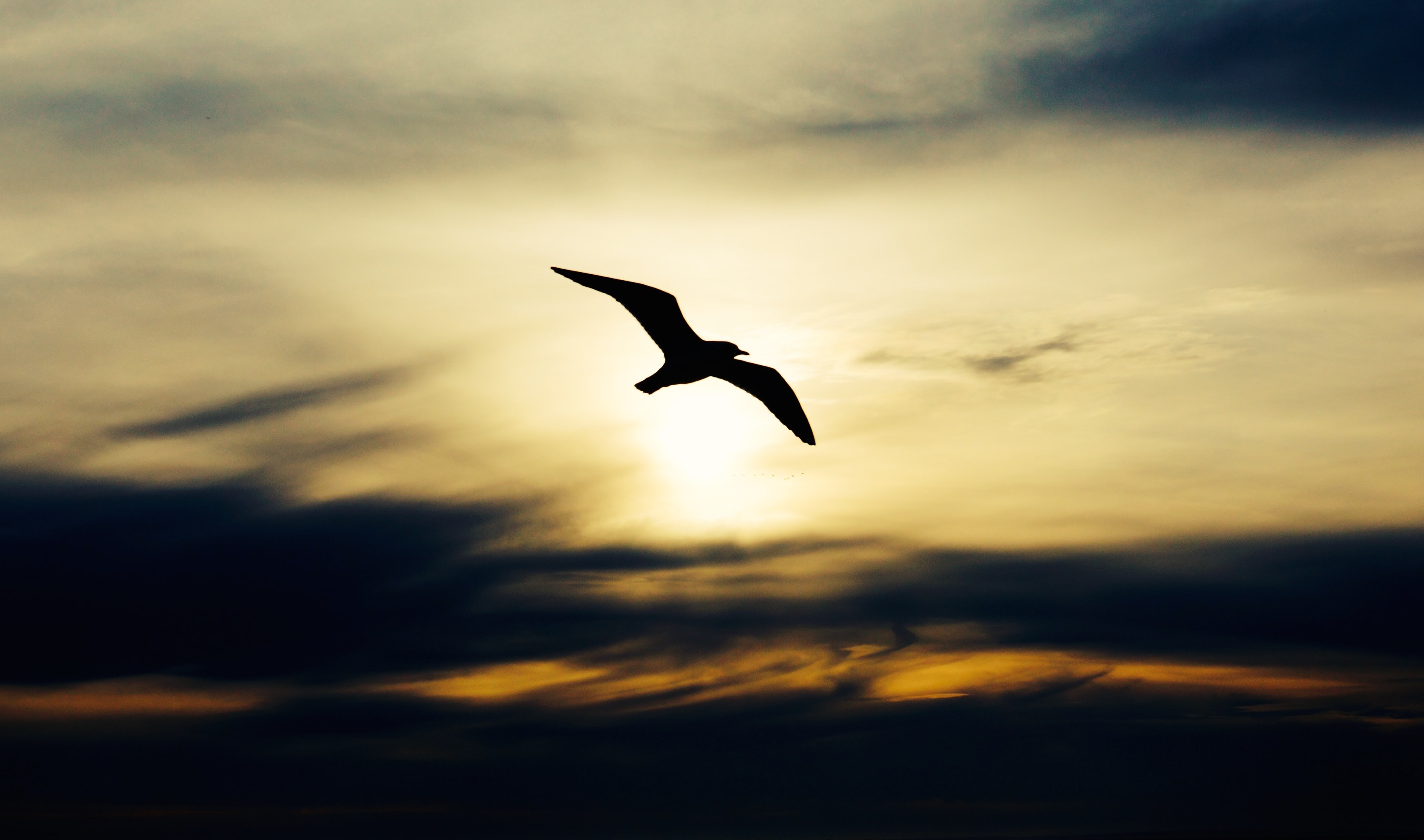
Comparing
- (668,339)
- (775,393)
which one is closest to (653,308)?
(668,339)

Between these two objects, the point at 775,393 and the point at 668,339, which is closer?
the point at 668,339

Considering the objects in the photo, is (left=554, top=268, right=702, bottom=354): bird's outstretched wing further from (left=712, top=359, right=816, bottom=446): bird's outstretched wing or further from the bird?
(left=712, top=359, right=816, bottom=446): bird's outstretched wing

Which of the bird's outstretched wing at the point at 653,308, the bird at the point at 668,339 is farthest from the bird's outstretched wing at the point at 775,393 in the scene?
the bird's outstretched wing at the point at 653,308

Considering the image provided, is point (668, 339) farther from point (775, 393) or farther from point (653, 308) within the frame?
point (775, 393)

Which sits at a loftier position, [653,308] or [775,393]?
[653,308]

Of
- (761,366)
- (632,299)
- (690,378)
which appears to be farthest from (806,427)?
(632,299)

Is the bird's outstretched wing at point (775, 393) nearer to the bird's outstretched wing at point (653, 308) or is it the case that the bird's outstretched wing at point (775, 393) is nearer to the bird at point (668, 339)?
the bird at point (668, 339)

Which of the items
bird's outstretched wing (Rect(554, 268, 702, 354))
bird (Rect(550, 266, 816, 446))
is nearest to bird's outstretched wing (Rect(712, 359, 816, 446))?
bird (Rect(550, 266, 816, 446))
